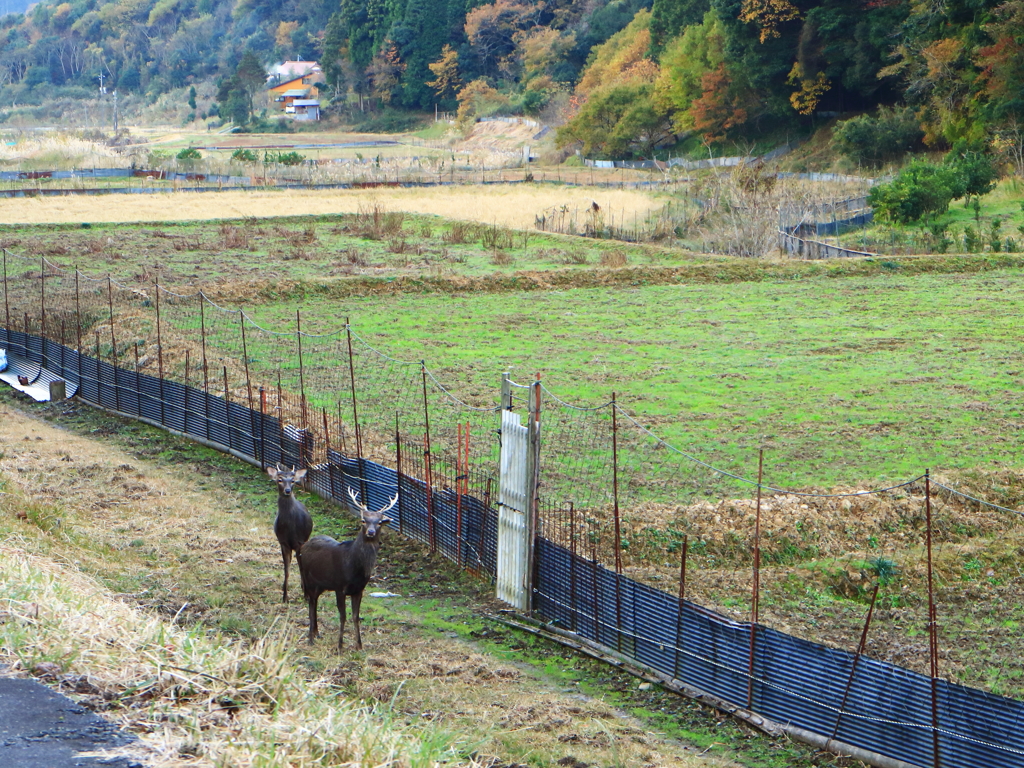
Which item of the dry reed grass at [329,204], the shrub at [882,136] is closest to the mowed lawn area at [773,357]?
the dry reed grass at [329,204]

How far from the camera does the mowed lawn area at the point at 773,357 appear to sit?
15438mm

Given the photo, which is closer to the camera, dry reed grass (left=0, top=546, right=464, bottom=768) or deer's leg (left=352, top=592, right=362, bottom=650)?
dry reed grass (left=0, top=546, right=464, bottom=768)

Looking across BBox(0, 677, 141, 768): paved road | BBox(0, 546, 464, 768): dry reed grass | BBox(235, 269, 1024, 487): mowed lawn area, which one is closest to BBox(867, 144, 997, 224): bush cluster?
BBox(235, 269, 1024, 487): mowed lawn area

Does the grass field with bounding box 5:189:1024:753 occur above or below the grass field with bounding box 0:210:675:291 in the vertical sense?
below

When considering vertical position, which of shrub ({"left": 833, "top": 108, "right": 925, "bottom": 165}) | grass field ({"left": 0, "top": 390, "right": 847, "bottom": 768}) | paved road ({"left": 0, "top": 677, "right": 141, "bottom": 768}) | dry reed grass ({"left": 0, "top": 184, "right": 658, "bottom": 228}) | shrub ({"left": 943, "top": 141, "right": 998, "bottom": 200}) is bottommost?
grass field ({"left": 0, "top": 390, "right": 847, "bottom": 768})

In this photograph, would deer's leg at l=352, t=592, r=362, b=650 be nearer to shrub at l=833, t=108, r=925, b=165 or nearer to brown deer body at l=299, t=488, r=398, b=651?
brown deer body at l=299, t=488, r=398, b=651

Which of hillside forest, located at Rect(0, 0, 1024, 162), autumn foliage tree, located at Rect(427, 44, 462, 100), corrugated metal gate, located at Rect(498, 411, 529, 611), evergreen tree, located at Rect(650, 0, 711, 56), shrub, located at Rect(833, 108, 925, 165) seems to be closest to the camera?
corrugated metal gate, located at Rect(498, 411, 529, 611)

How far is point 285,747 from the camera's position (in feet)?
16.1

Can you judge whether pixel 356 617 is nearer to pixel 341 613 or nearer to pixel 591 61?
pixel 341 613

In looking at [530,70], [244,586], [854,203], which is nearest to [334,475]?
[244,586]

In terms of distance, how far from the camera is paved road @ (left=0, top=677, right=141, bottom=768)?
472 cm

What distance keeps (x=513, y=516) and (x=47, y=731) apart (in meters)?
6.48

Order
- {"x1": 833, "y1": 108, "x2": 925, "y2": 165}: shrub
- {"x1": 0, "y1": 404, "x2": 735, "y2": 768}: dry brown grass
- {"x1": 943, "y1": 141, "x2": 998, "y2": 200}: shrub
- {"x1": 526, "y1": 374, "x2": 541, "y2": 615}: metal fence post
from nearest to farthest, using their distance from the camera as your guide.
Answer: {"x1": 0, "y1": 404, "x2": 735, "y2": 768}: dry brown grass < {"x1": 526, "y1": 374, "x2": 541, "y2": 615}: metal fence post < {"x1": 943, "y1": 141, "x2": 998, "y2": 200}: shrub < {"x1": 833, "y1": 108, "x2": 925, "y2": 165}: shrub

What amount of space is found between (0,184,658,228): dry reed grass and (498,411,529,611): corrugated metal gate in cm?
3151
